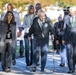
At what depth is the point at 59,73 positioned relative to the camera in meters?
11.5

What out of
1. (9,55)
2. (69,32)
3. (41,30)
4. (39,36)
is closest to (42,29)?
(41,30)

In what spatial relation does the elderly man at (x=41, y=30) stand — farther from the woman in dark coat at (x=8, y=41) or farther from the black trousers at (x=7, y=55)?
the black trousers at (x=7, y=55)

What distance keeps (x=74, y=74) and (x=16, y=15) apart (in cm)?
324

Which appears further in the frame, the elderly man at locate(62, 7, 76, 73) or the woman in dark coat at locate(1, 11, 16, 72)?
the woman in dark coat at locate(1, 11, 16, 72)

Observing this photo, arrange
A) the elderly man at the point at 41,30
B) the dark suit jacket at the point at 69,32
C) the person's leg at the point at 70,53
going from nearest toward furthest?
1. the dark suit jacket at the point at 69,32
2. the person's leg at the point at 70,53
3. the elderly man at the point at 41,30

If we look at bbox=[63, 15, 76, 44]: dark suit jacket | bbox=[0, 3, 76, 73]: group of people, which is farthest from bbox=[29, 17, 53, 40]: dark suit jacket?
bbox=[63, 15, 76, 44]: dark suit jacket

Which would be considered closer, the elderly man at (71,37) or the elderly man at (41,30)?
the elderly man at (71,37)

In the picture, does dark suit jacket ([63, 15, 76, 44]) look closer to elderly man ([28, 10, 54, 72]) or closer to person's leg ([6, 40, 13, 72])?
elderly man ([28, 10, 54, 72])

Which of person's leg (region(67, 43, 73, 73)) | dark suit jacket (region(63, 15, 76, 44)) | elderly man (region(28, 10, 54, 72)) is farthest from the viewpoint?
elderly man (region(28, 10, 54, 72))

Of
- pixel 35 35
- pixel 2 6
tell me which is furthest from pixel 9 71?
pixel 2 6

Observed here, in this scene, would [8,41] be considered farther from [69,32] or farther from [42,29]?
[69,32]

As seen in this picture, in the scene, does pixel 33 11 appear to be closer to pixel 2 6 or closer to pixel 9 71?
pixel 9 71

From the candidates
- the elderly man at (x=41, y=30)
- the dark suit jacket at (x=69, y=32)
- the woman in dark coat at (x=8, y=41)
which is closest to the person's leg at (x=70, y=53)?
the dark suit jacket at (x=69, y=32)

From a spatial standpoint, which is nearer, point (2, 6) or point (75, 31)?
point (75, 31)
